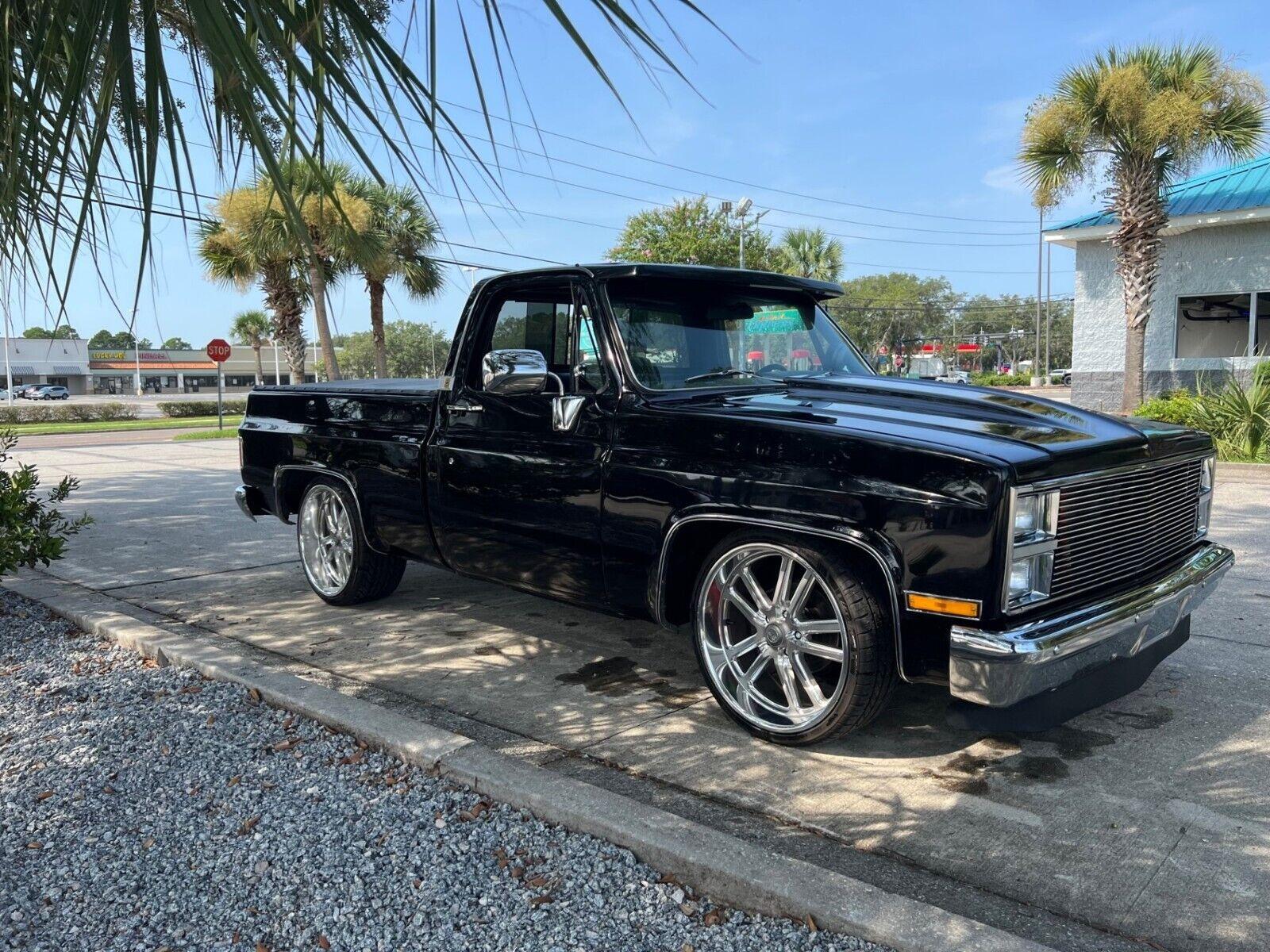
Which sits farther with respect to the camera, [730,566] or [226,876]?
[730,566]

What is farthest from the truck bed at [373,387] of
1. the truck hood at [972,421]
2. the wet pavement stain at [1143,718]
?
the wet pavement stain at [1143,718]

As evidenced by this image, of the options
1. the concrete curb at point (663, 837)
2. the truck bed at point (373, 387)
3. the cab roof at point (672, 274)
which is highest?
the cab roof at point (672, 274)

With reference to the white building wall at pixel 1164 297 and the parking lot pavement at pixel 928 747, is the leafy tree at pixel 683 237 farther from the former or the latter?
the parking lot pavement at pixel 928 747

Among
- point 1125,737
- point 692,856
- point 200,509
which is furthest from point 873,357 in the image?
point 200,509

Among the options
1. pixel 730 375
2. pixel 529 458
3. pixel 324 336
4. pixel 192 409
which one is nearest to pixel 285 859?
pixel 529 458

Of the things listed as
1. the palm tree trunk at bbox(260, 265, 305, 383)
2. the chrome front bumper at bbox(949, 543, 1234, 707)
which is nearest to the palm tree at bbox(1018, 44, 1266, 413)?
the chrome front bumper at bbox(949, 543, 1234, 707)

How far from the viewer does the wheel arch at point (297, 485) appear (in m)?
5.49

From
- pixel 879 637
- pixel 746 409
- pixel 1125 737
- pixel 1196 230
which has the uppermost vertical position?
pixel 1196 230

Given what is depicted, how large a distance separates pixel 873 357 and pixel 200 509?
793 cm

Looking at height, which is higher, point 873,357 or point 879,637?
point 873,357

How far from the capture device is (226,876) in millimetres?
2766

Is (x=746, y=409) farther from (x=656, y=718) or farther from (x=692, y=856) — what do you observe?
(x=692, y=856)

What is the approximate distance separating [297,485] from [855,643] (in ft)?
13.4

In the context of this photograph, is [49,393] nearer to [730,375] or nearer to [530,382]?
[530,382]
